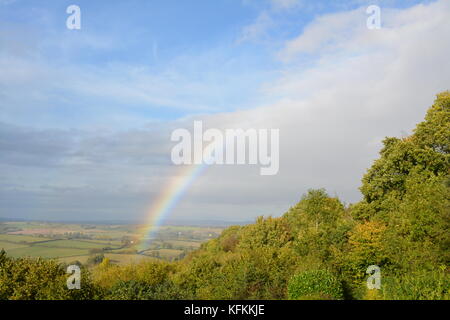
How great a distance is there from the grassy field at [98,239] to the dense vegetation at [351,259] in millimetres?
22953

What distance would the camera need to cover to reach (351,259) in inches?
1592

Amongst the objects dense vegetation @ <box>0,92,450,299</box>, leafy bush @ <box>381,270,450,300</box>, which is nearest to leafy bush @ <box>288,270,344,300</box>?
dense vegetation @ <box>0,92,450,299</box>

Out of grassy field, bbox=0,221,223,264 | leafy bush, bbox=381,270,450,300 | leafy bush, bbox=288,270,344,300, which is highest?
leafy bush, bbox=381,270,450,300

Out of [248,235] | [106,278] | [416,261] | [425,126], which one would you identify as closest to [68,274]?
[106,278]

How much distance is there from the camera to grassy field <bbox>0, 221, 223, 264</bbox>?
7137 centimetres

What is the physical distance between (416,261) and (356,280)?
39.0ft

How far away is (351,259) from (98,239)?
251ft

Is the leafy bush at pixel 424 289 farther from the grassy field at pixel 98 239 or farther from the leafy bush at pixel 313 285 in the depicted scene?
the grassy field at pixel 98 239

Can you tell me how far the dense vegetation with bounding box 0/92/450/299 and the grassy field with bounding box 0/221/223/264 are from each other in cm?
2295

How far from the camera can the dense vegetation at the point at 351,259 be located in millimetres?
24562

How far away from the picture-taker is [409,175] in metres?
40.7

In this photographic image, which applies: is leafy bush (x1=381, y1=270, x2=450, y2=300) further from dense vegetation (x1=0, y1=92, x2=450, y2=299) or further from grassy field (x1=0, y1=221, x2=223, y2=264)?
grassy field (x1=0, y1=221, x2=223, y2=264)

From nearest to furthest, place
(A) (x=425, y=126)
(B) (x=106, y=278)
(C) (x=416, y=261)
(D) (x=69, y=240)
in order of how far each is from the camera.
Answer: (C) (x=416, y=261), (A) (x=425, y=126), (B) (x=106, y=278), (D) (x=69, y=240)
